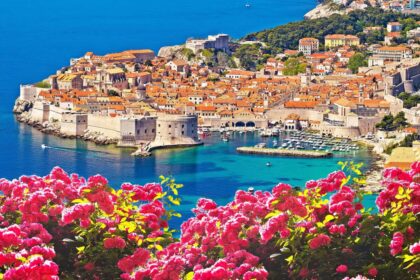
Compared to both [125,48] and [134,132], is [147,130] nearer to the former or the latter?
[134,132]

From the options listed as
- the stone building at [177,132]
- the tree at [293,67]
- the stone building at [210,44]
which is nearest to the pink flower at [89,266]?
the stone building at [177,132]

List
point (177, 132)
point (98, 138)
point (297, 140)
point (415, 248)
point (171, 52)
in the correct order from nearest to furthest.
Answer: point (415, 248) < point (177, 132) < point (297, 140) < point (98, 138) < point (171, 52)

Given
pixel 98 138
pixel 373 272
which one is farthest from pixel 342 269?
pixel 98 138

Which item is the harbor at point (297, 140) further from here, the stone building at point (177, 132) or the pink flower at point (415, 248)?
the pink flower at point (415, 248)

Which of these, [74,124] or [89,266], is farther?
[74,124]

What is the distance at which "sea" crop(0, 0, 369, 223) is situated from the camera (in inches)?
1142

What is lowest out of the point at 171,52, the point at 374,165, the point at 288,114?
the point at 374,165

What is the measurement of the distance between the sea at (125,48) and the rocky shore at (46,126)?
1.12 feet

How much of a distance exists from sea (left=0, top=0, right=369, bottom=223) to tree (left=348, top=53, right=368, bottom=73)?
11.1 m

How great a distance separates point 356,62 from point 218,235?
1558 inches

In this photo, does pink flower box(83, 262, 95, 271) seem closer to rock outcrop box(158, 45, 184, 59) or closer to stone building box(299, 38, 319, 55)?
rock outcrop box(158, 45, 184, 59)

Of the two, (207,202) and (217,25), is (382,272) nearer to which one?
(207,202)

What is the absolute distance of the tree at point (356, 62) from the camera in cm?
4603

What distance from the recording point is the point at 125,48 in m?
61.5
